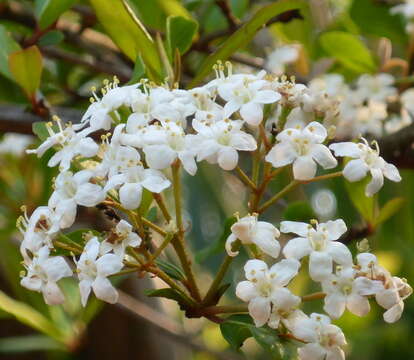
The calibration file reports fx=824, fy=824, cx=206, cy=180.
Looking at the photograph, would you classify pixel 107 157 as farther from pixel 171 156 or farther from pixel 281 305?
pixel 281 305

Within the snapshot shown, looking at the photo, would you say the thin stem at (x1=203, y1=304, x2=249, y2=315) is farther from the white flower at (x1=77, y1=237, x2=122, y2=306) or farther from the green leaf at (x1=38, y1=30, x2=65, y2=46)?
the green leaf at (x1=38, y1=30, x2=65, y2=46)

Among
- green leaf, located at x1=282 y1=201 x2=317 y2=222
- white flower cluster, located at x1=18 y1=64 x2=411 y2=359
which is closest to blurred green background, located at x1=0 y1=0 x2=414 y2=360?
green leaf, located at x1=282 y1=201 x2=317 y2=222

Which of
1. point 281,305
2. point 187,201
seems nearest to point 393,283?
point 281,305

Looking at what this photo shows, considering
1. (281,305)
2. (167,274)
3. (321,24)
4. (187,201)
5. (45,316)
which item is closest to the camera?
(281,305)

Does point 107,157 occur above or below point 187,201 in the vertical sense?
above

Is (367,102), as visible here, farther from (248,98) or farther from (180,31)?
(248,98)

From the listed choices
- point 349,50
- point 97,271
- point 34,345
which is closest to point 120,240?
point 97,271
